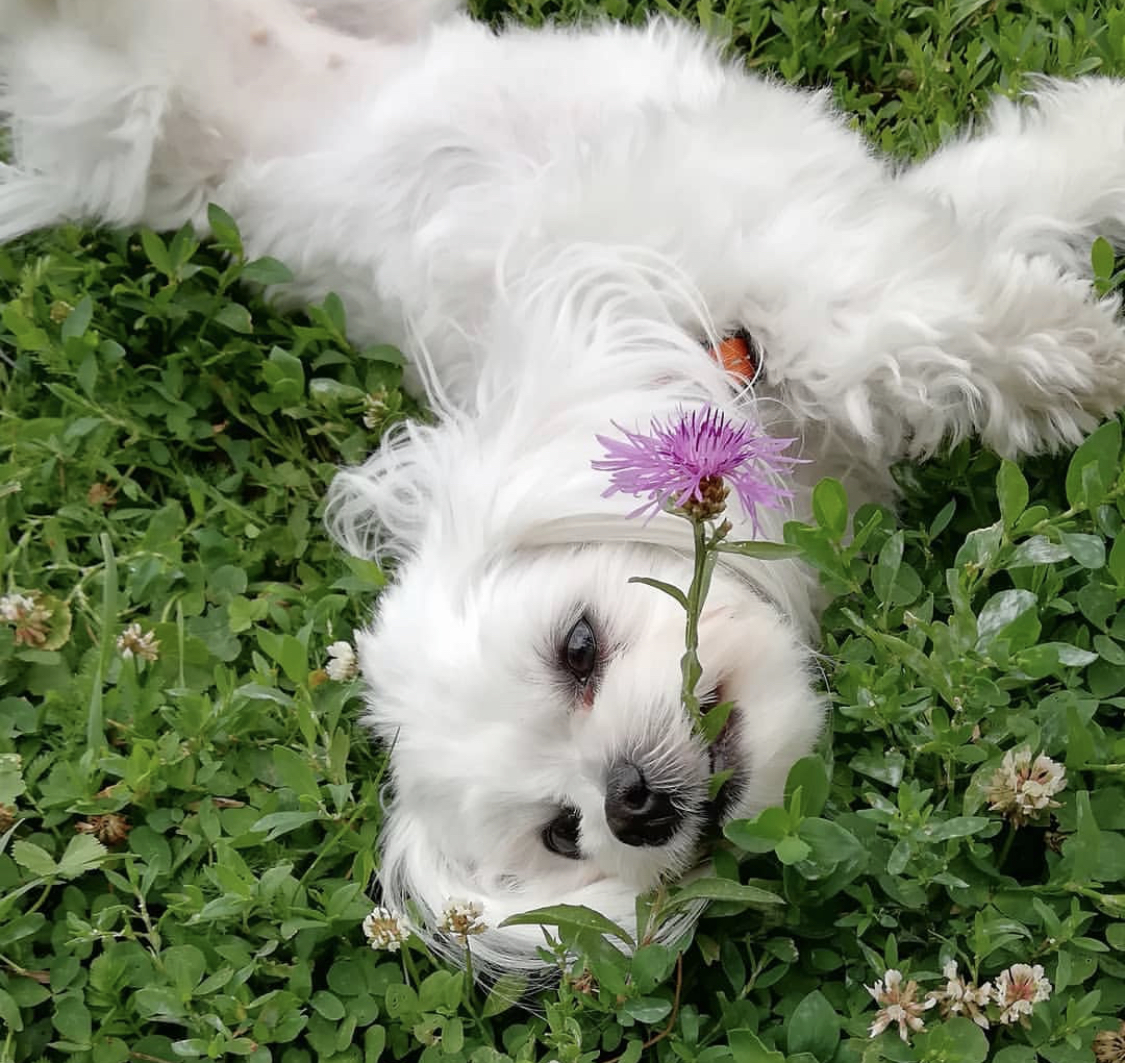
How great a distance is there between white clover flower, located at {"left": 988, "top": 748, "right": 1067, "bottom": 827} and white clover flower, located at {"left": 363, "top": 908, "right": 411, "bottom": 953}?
2.92ft

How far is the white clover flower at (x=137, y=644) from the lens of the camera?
225 cm

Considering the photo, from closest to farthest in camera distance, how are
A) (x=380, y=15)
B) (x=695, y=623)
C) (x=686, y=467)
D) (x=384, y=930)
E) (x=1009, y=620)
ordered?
(x=686, y=467)
(x=695, y=623)
(x=1009, y=620)
(x=384, y=930)
(x=380, y=15)

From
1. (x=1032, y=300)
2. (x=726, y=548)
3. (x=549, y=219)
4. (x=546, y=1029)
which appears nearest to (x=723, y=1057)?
(x=546, y=1029)

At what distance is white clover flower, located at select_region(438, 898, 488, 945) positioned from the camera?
169 cm

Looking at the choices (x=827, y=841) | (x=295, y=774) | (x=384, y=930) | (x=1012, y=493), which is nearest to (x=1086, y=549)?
(x=1012, y=493)

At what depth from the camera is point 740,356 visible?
6.36 ft

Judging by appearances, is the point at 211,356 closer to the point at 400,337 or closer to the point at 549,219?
the point at 400,337

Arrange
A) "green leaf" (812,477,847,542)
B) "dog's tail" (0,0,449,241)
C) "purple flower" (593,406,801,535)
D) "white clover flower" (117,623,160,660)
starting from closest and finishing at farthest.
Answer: "purple flower" (593,406,801,535), "green leaf" (812,477,847,542), "white clover flower" (117,623,160,660), "dog's tail" (0,0,449,241)

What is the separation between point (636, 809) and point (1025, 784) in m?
0.50

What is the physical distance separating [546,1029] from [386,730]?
0.51 m

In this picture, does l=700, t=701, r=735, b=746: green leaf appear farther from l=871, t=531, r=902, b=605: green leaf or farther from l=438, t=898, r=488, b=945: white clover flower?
l=438, t=898, r=488, b=945: white clover flower

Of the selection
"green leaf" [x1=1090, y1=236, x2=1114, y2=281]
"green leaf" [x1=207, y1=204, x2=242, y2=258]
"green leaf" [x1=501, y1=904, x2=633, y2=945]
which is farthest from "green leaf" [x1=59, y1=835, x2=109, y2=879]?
"green leaf" [x1=1090, y1=236, x2=1114, y2=281]

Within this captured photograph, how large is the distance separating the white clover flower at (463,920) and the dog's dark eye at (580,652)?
14.4 inches

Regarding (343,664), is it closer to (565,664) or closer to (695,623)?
(565,664)
